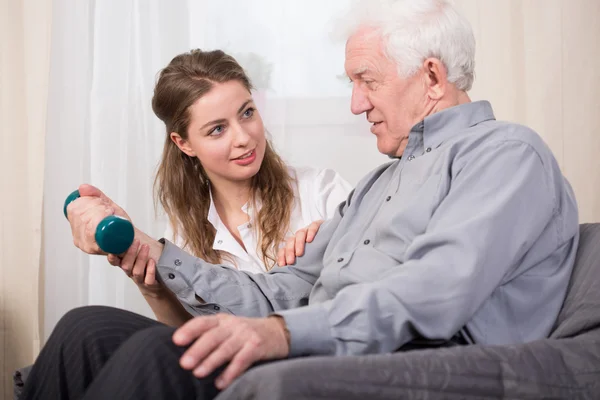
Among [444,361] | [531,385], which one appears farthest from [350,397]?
[531,385]

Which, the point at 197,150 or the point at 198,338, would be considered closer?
the point at 198,338

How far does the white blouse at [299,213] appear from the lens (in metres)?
2.14

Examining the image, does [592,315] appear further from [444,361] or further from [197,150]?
[197,150]

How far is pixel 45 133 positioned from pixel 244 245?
0.91m

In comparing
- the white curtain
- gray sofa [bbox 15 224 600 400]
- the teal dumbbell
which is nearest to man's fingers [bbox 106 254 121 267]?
the teal dumbbell

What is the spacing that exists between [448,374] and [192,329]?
331 mm

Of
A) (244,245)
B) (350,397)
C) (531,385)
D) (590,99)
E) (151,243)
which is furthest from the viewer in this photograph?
(590,99)

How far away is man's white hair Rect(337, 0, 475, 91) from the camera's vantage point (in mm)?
1454

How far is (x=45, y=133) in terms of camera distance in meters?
2.61

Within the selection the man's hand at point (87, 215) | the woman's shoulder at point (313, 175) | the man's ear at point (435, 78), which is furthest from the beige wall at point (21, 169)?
the man's ear at point (435, 78)

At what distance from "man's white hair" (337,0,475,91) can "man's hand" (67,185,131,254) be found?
2.22ft

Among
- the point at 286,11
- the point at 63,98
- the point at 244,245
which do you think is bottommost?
the point at 244,245

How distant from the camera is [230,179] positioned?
7.27 ft

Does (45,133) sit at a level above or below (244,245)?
above
